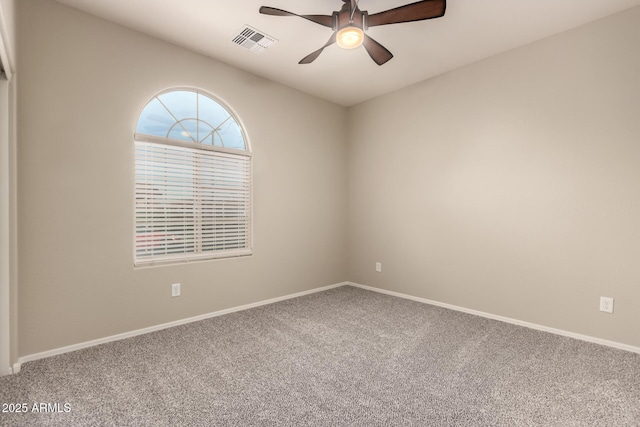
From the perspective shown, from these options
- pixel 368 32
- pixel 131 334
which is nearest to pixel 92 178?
pixel 131 334

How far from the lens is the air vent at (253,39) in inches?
110

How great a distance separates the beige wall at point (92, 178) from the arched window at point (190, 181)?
0.11 metres

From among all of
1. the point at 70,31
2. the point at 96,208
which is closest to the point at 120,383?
the point at 96,208

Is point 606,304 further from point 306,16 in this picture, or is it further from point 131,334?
point 131,334

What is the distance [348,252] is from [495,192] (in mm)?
2191

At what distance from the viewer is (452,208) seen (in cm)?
357

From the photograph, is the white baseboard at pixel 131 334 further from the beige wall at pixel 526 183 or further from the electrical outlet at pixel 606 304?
the electrical outlet at pixel 606 304

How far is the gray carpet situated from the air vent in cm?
268

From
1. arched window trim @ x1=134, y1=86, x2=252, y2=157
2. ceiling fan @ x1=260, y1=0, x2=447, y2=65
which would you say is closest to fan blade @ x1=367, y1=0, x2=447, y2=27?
ceiling fan @ x1=260, y1=0, x2=447, y2=65

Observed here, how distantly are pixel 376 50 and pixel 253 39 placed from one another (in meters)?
1.17

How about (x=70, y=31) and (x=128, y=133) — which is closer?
(x=70, y=31)

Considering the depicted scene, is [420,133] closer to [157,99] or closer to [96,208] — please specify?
[157,99]

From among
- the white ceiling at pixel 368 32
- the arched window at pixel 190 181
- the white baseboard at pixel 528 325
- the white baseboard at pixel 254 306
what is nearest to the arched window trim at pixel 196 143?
the arched window at pixel 190 181

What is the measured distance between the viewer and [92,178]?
2.55 metres
